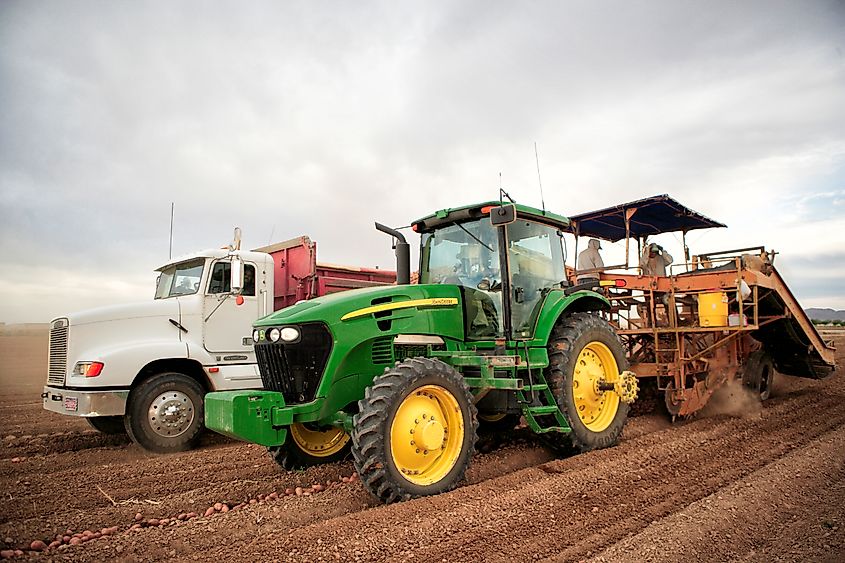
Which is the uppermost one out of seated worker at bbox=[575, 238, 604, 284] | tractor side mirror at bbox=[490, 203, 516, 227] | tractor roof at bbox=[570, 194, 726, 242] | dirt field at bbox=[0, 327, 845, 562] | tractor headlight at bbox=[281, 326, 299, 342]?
tractor roof at bbox=[570, 194, 726, 242]

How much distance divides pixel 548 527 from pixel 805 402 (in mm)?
6934

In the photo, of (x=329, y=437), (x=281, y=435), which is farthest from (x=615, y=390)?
(x=281, y=435)

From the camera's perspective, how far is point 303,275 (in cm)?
798

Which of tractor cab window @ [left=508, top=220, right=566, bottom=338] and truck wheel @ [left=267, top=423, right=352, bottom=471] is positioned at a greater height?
tractor cab window @ [left=508, top=220, right=566, bottom=338]

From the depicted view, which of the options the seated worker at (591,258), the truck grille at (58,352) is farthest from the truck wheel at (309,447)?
the seated worker at (591,258)

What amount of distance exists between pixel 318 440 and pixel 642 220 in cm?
778

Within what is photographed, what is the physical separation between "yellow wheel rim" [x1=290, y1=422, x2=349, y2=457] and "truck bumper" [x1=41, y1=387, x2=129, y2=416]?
2.43 m

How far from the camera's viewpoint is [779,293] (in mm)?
8195

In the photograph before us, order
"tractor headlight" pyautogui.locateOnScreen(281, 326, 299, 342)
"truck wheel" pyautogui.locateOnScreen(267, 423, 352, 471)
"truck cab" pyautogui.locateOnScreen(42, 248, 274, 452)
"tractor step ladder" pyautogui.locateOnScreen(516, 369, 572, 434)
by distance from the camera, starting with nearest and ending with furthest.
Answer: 1. "tractor headlight" pyautogui.locateOnScreen(281, 326, 299, 342)
2. "tractor step ladder" pyautogui.locateOnScreen(516, 369, 572, 434)
3. "truck wheel" pyautogui.locateOnScreen(267, 423, 352, 471)
4. "truck cab" pyautogui.locateOnScreen(42, 248, 274, 452)

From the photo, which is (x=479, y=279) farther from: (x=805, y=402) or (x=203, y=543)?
(x=805, y=402)

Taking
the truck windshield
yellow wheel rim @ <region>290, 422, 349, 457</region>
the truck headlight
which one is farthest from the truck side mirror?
yellow wheel rim @ <region>290, 422, 349, 457</region>

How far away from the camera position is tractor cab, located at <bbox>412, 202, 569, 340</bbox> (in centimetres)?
522

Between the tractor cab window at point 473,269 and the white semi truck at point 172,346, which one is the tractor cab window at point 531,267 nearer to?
the tractor cab window at point 473,269

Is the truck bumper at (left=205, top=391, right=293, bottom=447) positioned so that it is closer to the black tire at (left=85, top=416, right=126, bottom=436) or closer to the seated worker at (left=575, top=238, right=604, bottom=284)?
the black tire at (left=85, top=416, right=126, bottom=436)
